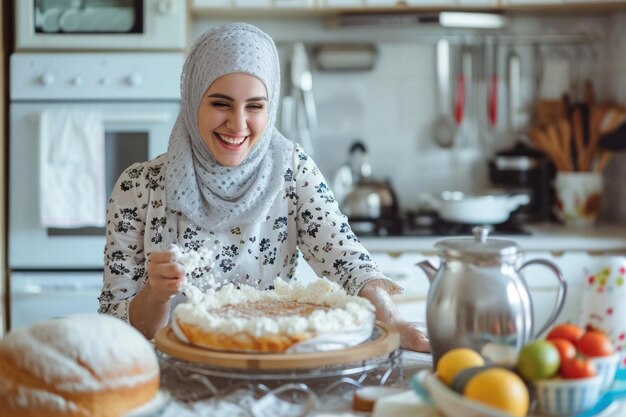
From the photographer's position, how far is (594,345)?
1.16m

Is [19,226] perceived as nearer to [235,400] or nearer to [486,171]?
[486,171]

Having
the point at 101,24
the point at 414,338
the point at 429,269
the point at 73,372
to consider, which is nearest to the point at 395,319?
the point at 414,338

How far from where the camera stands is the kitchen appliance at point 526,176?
3.40m

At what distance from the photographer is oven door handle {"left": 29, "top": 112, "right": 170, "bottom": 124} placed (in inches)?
117

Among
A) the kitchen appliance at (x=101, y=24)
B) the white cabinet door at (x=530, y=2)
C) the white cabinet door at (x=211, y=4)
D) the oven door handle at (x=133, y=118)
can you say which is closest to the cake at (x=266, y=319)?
the oven door handle at (x=133, y=118)

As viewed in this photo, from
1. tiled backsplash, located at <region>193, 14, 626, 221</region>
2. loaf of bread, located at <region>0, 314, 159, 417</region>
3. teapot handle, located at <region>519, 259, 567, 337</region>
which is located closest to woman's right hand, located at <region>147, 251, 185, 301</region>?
loaf of bread, located at <region>0, 314, 159, 417</region>

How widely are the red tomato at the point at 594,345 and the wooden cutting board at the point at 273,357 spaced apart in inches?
11.1

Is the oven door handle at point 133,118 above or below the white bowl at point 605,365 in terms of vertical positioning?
above

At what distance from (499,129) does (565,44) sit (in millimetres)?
397

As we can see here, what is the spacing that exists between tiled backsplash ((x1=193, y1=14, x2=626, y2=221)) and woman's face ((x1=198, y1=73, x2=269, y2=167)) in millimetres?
1621

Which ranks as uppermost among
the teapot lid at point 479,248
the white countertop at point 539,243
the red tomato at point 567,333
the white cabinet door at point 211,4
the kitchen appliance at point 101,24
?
the white cabinet door at point 211,4

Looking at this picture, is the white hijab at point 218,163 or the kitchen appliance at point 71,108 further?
the kitchen appliance at point 71,108

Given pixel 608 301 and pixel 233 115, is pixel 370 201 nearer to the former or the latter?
pixel 233 115

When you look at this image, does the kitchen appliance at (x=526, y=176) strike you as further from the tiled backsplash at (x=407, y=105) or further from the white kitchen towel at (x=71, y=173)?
the white kitchen towel at (x=71, y=173)
